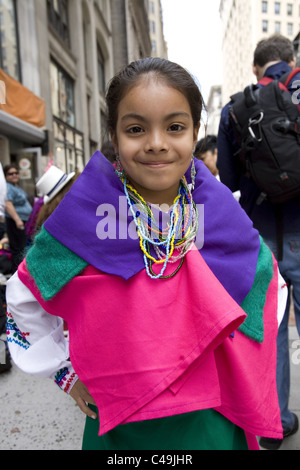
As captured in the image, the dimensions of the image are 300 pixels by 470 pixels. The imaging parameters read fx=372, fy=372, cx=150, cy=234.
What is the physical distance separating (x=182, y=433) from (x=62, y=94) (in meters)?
12.7

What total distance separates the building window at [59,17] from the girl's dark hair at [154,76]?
39.3 ft

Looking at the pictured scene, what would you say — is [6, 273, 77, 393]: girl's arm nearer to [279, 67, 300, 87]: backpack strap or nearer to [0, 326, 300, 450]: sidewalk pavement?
[0, 326, 300, 450]: sidewalk pavement

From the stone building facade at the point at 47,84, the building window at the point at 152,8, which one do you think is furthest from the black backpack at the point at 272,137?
the building window at the point at 152,8

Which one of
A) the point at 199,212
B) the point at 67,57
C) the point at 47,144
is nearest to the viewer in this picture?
the point at 199,212

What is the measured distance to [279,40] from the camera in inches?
86.7

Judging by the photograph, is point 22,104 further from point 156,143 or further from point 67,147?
point 156,143

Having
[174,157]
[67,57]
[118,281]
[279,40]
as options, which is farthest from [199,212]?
[67,57]

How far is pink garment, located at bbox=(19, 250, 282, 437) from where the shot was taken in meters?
0.99

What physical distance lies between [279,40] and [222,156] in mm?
783

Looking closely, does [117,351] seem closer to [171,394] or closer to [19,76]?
[171,394]

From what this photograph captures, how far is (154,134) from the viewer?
1049mm

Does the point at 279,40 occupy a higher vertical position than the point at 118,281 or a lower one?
higher

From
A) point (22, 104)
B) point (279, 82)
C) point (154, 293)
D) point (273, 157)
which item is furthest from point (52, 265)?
point (22, 104)

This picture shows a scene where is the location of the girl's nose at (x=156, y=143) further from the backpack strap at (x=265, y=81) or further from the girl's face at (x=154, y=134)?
the backpack strap at (x=265, y=81)
